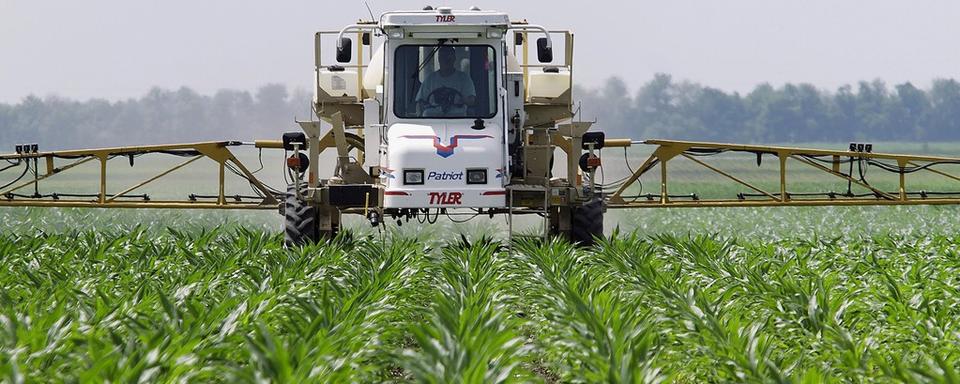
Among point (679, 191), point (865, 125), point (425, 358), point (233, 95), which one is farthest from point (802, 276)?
point (865, 125)

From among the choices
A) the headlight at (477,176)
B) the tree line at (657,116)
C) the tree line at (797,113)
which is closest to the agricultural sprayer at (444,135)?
the headlight at (477,176)

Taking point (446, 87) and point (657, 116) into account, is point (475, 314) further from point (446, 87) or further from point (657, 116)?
point (657, 116)

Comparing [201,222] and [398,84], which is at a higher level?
[398,84]

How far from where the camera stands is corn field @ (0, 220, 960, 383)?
6.78 m

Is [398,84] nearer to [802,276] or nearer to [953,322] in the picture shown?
[802,276]

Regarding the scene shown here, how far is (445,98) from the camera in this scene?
1423 centimetres

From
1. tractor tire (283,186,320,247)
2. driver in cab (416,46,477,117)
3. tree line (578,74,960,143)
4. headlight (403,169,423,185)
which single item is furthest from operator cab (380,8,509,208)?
tree line (578,74,960,143)

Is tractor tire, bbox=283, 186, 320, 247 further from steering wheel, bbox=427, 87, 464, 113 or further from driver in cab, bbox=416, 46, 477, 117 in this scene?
steering wheel, bbox=427, 87, 464, 113

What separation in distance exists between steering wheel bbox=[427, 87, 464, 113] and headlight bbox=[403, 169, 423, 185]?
2.76 ft

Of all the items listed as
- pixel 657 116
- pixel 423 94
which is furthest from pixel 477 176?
pixel 657 116

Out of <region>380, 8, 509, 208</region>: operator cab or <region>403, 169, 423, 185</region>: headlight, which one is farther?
<region>380, 8, 509, 208</region>: operator cab

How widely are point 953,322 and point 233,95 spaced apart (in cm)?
6318

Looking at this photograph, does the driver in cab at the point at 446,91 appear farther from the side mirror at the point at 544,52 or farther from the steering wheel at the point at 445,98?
the side mirror at the point at 544,52

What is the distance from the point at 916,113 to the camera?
329ft
